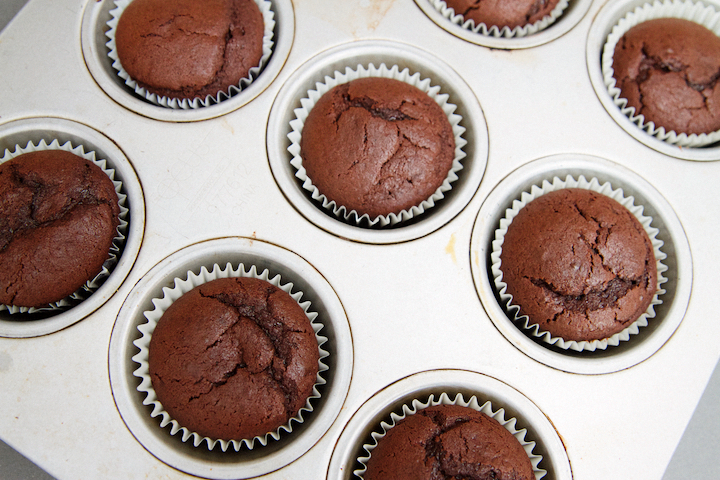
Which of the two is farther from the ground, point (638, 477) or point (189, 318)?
point (638, 477)

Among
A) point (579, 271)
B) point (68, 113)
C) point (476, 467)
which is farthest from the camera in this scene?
point (68, 113)

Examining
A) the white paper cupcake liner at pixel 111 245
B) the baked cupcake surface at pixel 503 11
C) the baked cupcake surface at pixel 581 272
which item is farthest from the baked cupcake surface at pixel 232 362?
the baked cupcake surface at pixel 503 11

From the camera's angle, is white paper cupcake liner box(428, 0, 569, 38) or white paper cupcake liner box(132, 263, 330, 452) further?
white paper cupcake liner box(428, 0, 569, 38)

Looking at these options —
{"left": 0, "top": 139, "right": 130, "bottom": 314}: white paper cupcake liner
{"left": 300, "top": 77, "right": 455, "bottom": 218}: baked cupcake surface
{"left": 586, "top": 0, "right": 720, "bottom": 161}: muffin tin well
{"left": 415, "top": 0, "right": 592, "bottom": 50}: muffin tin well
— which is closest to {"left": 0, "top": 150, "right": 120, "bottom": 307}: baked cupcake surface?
{"left": 0, "top": 139, "right": 130, "bottom": 314}: white paper cupcake liner

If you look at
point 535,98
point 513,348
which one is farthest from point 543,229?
point 535,98

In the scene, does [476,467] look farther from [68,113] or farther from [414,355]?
[68,113]

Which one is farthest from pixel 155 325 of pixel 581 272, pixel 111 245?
pixel 581 272

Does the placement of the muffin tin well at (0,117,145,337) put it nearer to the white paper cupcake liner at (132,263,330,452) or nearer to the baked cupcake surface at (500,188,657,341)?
the white paper cupcake liner at (132,263,330,452)
